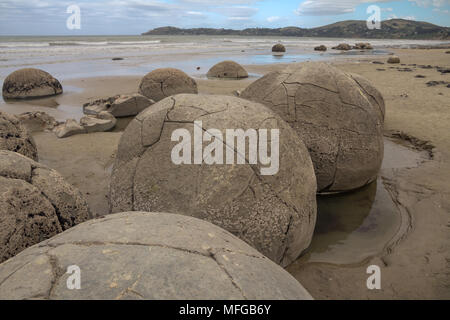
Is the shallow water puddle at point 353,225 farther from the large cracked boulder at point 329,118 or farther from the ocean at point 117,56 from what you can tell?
the ocean at point 117,56

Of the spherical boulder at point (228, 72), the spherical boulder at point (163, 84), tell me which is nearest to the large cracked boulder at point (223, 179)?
the spherical boulder at point (163, 84)

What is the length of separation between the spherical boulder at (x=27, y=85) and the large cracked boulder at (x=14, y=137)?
8018mm

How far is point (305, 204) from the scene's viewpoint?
112 inches

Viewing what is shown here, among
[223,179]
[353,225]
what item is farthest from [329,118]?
[223,179]

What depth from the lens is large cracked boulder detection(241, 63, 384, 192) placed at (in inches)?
153

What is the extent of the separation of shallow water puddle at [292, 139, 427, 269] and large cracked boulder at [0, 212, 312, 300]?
1600mm

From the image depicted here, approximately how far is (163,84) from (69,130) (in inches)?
168

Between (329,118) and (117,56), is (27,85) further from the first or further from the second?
A: (117,56)

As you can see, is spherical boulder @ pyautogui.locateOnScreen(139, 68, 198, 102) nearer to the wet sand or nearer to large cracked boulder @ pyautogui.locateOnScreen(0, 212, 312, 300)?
the wet sand

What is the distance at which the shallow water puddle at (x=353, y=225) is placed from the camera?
3.19 metres

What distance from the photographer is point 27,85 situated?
11.4 metres

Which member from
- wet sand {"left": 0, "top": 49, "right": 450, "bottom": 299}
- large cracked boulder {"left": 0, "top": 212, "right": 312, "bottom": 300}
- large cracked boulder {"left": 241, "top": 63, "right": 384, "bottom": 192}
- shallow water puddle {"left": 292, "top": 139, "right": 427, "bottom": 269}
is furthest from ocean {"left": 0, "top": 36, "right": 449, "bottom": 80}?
large cracked boulder {"left": 0, "top": 212, "right": 312, "bottom": 300}

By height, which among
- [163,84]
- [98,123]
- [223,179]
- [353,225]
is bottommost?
[353,225]
